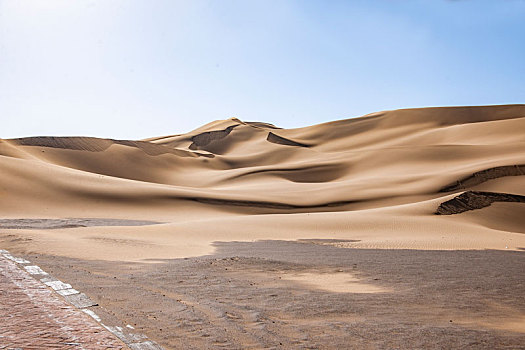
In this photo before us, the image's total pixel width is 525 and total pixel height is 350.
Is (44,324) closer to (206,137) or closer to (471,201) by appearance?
(471,201)

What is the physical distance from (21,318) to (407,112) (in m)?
96.9

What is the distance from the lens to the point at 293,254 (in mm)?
13461

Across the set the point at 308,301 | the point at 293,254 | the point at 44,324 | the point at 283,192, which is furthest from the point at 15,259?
the point at 283,192

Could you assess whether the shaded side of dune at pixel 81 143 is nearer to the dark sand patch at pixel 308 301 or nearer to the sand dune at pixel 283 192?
the sand dune at pixel 283 192

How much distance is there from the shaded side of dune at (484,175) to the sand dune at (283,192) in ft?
0.24

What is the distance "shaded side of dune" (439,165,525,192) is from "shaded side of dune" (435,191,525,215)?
6.47m

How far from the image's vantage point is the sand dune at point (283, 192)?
751 inches

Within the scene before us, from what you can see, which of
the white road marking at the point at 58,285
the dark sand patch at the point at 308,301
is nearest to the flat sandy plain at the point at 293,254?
the dark sand patch at the point at 308,301

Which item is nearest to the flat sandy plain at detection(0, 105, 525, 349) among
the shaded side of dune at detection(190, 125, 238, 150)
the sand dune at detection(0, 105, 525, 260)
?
the sand dune at detection(0, 105, 525, 260)

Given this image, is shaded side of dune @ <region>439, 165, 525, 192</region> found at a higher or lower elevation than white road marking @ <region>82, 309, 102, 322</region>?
higher

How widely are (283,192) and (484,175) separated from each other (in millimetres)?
14823

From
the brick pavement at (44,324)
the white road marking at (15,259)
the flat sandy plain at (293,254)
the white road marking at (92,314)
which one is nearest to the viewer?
the brick pavement at (44,324)

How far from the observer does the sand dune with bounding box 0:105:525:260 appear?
19.1 m

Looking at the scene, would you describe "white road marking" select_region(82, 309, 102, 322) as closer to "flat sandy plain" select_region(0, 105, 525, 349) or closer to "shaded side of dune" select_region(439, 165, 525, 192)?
"flat sandy plain" select_region(0, 105, 525, 349)
